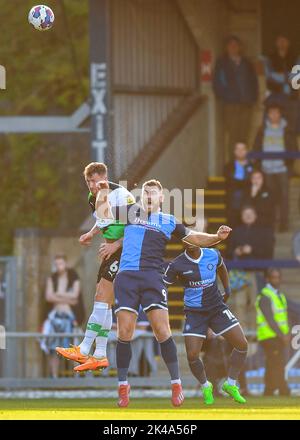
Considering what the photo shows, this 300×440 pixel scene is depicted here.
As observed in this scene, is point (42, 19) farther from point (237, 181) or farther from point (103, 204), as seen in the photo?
point (237, 181)

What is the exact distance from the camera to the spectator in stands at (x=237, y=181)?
86.2 ft

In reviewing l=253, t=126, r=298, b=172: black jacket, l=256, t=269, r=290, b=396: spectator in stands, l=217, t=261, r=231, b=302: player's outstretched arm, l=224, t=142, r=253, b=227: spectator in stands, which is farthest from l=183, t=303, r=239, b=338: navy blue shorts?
l=253, t=126, r=298, b=172: black jacket

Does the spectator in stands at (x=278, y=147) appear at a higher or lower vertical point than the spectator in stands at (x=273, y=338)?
higher

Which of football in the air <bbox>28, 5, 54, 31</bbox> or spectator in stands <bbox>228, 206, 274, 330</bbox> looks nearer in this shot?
football in the air <bbox>28, 5, 54, 31</bbox>

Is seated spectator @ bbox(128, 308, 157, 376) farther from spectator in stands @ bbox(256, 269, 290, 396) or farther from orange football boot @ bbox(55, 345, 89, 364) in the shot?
orange football boot @ bbox(55, 345, 89, 364)

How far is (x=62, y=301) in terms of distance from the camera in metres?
25.9

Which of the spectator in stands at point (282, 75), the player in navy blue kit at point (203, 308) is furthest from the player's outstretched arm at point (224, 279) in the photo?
the spectator in stands at point (282, 75)

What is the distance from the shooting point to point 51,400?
2267 cm

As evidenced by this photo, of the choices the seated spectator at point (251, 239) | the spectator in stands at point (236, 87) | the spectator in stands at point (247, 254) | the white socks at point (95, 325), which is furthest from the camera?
the spectator in stands at point (236, 87)

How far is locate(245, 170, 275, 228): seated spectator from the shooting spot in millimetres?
26000

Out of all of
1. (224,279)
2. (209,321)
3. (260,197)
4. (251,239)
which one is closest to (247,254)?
(251,239)

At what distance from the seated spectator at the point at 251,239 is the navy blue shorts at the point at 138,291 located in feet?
26.6

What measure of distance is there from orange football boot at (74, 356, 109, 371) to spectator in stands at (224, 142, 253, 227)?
8.24 metres

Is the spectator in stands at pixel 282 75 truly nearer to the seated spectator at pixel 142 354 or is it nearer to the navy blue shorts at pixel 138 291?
the seated spectator at pixel 142 354
